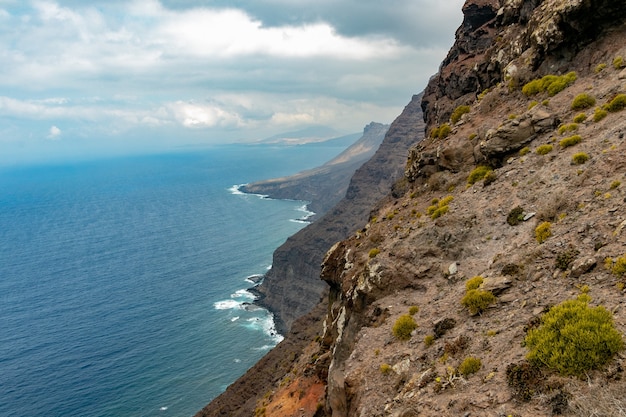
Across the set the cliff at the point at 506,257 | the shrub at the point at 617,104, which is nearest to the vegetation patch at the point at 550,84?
the cliff at the point at 506,257

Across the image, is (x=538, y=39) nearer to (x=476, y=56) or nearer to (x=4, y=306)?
(x=476, y=56)

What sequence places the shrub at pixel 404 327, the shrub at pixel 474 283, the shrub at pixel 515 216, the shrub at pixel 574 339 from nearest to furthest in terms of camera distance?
the shrub at pixel 574 339
the shrub at pixel 474 283
the shrub at pixel 404 327
the shrub at pixel 515 216

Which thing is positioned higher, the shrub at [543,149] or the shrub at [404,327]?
the shrub at [543,149]

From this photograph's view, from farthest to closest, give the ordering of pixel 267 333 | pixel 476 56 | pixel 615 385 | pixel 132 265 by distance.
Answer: pixel 132 265
pixel 267 333
pixel 476 56
pixel 615 385

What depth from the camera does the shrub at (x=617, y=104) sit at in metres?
→ 25.5

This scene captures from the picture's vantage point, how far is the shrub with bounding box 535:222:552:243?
66.6 feet

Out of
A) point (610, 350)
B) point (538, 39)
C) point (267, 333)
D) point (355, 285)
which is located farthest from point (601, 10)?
point (267, 333)

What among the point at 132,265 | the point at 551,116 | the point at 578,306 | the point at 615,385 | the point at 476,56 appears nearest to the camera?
the point at 615,385

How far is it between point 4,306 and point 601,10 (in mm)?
177409

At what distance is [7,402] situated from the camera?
9162 cm

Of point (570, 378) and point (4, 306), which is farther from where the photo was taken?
point (4, 306)

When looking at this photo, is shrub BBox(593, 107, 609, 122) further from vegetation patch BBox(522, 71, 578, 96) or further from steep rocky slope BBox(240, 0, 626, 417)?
vegetation patch BBox(522, 71, 578, 96)

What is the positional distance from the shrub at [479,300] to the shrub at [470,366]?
340 cm

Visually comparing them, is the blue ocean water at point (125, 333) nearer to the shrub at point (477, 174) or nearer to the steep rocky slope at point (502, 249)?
the steep rocky slope at point (502, 249)
